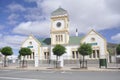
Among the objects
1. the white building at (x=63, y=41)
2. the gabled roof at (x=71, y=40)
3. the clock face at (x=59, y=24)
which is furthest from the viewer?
the clock face at (x=59, y=24)

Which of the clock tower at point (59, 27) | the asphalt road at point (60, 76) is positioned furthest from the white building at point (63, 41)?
the asphalt road at point (60, 76)

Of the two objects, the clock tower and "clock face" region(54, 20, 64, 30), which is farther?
"clock face" region(54, 20, 64, 30)

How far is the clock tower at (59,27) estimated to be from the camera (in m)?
51.8

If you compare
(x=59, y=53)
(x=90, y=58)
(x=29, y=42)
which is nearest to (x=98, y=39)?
(x=90, y=58)

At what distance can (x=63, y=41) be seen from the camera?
5216 cm

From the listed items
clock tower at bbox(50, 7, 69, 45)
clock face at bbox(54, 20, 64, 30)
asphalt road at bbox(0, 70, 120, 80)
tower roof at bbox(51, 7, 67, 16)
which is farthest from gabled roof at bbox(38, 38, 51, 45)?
asphalt road at bbox(0, 70, 120, 80)

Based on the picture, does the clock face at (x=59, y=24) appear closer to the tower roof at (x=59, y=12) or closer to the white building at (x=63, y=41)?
the white building at (x=63, y=41)

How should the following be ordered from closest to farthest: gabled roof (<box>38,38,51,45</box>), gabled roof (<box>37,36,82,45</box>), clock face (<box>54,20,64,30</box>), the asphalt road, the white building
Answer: the asphalt road, the white building, gabled roof (<box>37,36,82,45</box>), clock face (<box>54,20,64,30</box>), gabled roof (<box>38,38,51,45</box>)

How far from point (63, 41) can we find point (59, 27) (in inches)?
158

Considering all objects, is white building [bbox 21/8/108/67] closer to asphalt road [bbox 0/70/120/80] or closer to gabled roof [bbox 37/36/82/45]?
gabled roof [bbox 37/36/82/45]

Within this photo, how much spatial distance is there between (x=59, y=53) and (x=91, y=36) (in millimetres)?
16079

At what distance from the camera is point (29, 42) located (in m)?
56.0

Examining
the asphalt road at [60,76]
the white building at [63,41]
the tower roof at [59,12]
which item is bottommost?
the asphalt road at [60,76]

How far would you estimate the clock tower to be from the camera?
170 feet
